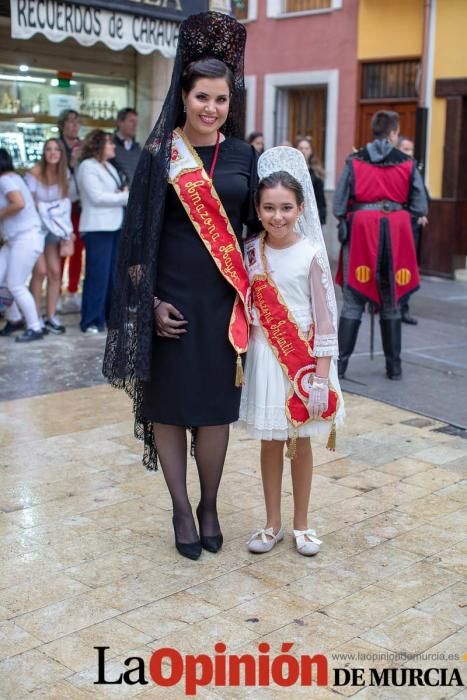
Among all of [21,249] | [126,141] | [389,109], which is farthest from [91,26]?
[389,109]

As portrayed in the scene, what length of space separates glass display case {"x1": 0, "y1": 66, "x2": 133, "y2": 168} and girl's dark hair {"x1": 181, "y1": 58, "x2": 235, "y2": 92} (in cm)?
616

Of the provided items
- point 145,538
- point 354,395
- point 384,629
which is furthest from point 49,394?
point 384,629

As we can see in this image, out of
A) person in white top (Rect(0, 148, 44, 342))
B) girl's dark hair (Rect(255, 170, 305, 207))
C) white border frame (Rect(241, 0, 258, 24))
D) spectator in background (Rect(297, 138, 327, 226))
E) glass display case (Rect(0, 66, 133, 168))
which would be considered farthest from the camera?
white border frame (Rect(241, 0, 258, 24))

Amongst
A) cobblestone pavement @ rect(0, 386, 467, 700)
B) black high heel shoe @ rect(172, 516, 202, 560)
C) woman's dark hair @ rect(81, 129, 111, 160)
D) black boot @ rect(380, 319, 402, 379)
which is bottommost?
cobblestone pavement @ rect(0, 386, 467, 700)

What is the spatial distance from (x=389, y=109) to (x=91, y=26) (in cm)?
720

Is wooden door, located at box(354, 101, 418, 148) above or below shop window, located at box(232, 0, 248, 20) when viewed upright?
below

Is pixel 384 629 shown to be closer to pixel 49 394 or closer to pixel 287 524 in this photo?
pixel 287 524

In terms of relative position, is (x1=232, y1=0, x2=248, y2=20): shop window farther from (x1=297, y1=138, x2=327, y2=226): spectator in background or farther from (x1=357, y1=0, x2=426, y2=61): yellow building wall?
(x1=297, y1=138, x2=327, y2=226): spectator in background

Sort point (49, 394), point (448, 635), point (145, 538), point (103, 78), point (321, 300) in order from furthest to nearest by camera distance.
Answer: point (103, 78)
point (49, 394)
point (145, 538)
point (321, 300)
point (448, 635)

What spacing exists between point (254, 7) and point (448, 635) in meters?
15.2

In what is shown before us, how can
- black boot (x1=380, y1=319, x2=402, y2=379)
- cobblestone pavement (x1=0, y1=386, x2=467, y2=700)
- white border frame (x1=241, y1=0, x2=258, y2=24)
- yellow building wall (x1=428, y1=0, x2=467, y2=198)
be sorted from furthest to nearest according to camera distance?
1. white border frame (x1=241, y1=0, x2=258, y2=24)
2. yellow building wall (x1=428, y1=0, x2=467, y2=198)
3. black boot (x1=380, y1=319, x2=402, y2=379)
4. cobblestone pavement (x1=0, y1=386, x2=467, y2=700)

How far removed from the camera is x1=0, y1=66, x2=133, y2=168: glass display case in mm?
9711

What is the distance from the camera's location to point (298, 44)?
16469mm

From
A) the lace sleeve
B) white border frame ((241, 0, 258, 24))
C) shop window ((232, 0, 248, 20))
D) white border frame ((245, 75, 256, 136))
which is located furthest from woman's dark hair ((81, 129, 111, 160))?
shop window ((232, 0, 248, 20))
